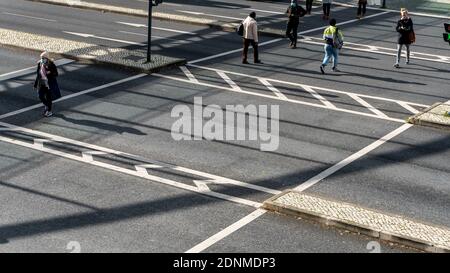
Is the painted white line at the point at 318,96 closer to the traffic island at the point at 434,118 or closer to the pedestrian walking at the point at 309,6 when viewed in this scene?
the traffic island at the point at 434,118

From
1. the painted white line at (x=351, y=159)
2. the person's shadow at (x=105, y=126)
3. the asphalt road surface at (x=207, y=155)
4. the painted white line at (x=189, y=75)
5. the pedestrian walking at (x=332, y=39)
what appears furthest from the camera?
the pedestrian walking at (x=332, y=39)

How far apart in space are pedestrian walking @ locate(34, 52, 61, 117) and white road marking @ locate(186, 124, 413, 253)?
7.23m

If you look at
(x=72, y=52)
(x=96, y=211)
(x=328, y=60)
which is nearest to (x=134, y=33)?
(x=72, y=52)

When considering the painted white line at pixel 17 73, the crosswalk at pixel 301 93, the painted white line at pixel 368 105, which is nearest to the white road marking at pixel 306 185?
the painted white line at pixel 368 105

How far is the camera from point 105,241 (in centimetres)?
1178

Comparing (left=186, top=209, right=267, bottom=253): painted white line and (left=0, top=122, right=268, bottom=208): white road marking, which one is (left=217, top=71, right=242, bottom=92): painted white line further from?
(left=186, top=209, right=267, bottom=253): painted white line

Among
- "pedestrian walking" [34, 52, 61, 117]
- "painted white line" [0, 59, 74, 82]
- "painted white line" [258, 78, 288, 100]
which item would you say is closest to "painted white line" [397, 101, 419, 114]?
"painted white line" [258, 78, 288, 100]

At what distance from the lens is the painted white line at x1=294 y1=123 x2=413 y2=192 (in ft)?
48.6

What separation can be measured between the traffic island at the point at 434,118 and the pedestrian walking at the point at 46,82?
30.0ft

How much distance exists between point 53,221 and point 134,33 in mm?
18560

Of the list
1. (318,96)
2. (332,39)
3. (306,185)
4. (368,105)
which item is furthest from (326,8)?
(306,185)

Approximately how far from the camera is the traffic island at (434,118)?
18.7 metres

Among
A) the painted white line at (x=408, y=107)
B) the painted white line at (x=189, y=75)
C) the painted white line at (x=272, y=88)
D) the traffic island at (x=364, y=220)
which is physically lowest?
the traffic island at (x=364, y=220)

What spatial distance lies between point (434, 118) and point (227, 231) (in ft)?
28.8
